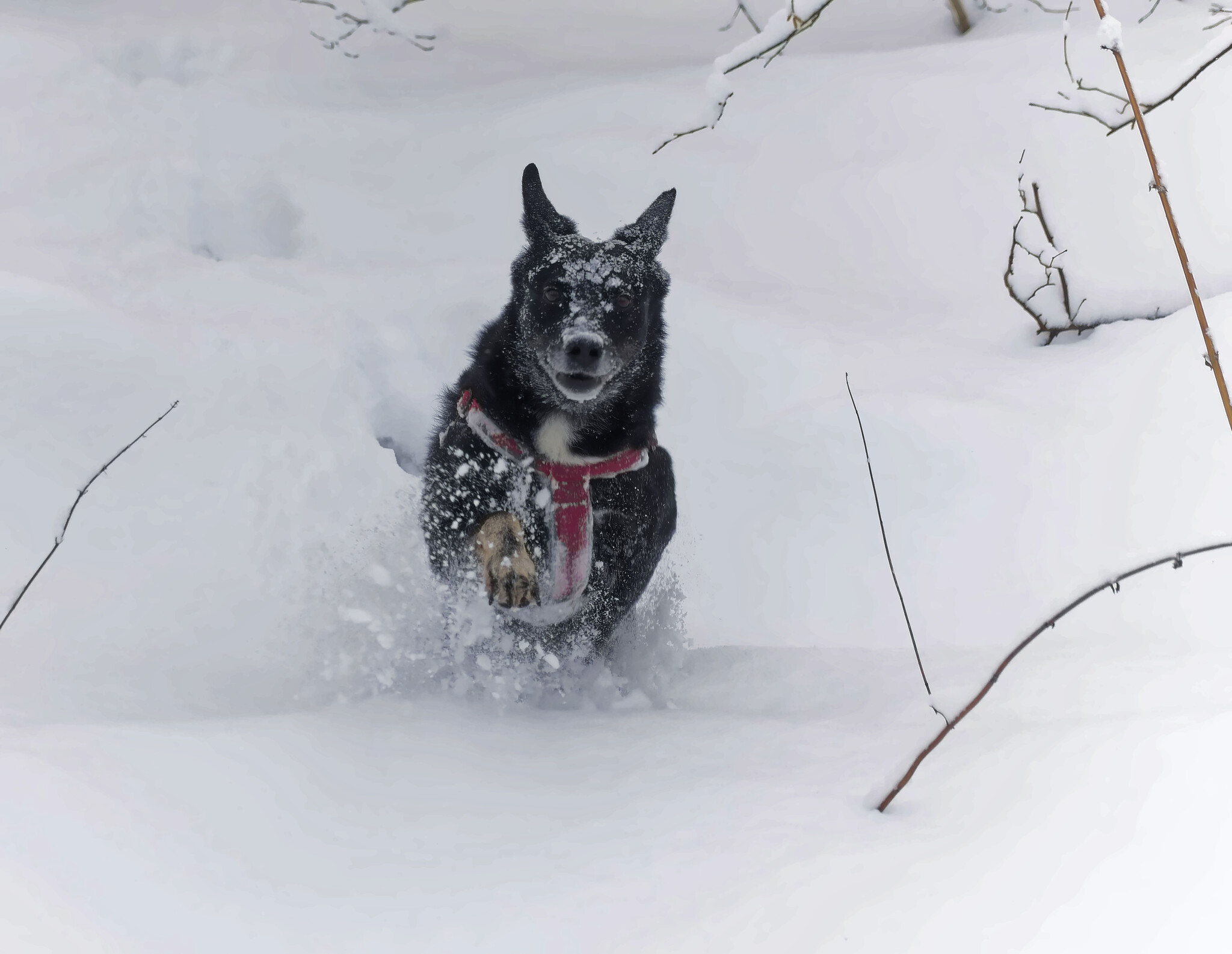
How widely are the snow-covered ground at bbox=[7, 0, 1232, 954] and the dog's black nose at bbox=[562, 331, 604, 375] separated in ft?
3.06

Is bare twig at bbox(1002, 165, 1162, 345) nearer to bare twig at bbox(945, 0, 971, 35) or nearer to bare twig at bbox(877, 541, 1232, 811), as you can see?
bare twig at bbox(945, 0, 971, 35)

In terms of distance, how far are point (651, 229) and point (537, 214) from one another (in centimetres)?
39

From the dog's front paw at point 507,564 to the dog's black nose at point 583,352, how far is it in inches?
19.5

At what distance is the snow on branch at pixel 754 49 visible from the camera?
6.01ft

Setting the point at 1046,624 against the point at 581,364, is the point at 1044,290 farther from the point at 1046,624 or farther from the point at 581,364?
the point at 1046,624

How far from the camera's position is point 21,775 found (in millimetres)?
1510

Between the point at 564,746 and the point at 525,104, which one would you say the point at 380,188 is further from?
the point at 564,746

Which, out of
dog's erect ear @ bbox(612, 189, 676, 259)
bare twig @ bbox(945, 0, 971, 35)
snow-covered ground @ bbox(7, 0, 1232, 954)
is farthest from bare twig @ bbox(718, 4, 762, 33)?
bare twig @ bbox(945, 0, 971, 35)

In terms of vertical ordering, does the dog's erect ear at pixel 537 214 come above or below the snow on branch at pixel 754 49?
below

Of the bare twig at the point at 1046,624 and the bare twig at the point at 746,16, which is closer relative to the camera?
A: the bare twig at the point at 1046,624

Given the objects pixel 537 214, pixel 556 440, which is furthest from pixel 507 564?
pixel 537 214

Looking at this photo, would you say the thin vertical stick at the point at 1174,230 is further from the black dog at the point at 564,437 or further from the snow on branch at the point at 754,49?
the black dog at the point at 564,437

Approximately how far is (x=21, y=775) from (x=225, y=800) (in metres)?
0.32

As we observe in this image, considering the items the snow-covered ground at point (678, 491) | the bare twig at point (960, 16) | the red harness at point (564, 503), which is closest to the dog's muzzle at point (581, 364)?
the red harness at point (564, 503)
